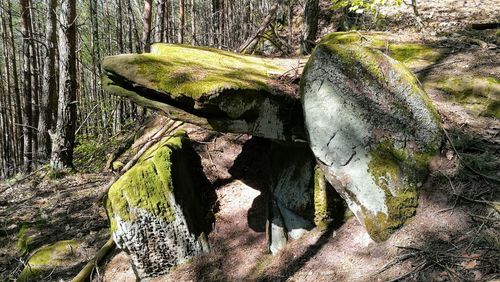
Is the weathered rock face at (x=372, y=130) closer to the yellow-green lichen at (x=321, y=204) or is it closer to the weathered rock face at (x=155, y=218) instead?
the yellow-green lichen at (x=321, y=204)

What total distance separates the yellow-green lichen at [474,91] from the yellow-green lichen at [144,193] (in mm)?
3712

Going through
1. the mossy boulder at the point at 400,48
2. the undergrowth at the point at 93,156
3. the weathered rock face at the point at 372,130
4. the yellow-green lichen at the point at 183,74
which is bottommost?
the undergrowth at the point at 93,156

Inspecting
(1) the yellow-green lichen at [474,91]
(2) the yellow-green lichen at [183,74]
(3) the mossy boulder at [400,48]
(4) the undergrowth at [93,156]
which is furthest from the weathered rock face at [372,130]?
(4) the undergrowth at [93,156]

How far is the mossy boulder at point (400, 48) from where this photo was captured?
18.9 ft

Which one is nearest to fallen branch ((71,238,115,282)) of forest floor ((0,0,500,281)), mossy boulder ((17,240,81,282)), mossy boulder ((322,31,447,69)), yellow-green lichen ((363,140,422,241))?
forest floor ((0,0,500,281))

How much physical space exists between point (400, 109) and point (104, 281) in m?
4.32

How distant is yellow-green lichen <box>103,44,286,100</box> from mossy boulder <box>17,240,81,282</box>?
3413 millimetres

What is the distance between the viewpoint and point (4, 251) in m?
6.52

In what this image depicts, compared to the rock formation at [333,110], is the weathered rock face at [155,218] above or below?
below

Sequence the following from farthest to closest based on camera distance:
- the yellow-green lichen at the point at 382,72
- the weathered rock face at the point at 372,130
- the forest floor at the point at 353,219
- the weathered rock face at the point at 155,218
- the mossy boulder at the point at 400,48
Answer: the mossy boulder at the point at 400,48 → the weathered rock face at the point at 155,218 → the yellow-green lichen at the point at 382,72 → the weathered rock face at the point at 372,130 → the forest floor at the point at 353,219

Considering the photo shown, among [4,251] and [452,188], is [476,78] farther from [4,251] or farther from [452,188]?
[4,251]

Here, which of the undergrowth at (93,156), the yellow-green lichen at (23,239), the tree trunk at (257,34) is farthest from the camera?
the undergrowth at (93,156)

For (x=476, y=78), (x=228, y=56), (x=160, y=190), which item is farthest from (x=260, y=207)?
(x=476, y=78)

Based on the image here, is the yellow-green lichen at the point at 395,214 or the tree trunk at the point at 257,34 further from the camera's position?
the tree trunk at the point at 257,34
